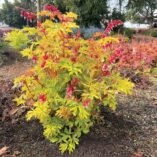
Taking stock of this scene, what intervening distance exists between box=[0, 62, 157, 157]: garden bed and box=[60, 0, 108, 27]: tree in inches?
401

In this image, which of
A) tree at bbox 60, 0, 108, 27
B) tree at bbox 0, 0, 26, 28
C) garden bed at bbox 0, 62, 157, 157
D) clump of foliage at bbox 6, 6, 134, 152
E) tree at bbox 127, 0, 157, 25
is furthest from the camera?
tree at bbox 0, 0, 26, 28

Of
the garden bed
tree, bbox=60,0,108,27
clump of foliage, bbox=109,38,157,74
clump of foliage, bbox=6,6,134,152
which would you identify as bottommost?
the garden bed

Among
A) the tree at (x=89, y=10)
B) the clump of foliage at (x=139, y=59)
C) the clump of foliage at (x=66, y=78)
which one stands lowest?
the clump of foliage at (x=139, y=59)

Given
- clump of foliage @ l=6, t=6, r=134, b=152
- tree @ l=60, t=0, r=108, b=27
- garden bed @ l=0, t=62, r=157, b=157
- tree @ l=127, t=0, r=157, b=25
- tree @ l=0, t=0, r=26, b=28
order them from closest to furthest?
clump of foliage @ l=6, t=6, r=134, b=152, garden bed @ l=0, t=62, r=157, b=157, tree @ l=60, t=0, r=108, b=27, tree @ l=127, t=0, r=157, b=25, tree @ l=0, t=0, r=26, b=28

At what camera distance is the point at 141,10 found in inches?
934

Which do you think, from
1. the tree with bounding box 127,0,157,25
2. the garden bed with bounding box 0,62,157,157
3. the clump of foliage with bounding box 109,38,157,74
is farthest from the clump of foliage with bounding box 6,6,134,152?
the tree with bounding box 127,0,157,25

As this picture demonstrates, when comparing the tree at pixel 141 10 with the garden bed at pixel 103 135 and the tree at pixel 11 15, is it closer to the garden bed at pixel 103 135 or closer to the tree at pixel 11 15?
the tree at pixel 11 15

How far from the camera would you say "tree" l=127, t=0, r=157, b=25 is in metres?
21.8

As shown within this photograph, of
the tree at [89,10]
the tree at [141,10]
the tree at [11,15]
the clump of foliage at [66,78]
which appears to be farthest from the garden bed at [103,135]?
the tree at [11,15]

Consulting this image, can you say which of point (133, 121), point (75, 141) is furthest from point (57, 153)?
point (133, 121)

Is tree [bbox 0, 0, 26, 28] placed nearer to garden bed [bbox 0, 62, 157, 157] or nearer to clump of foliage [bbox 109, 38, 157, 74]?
clump of foliage [bbox 109, 38, 157, 74]

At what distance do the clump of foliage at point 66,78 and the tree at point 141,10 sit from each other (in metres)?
19.5

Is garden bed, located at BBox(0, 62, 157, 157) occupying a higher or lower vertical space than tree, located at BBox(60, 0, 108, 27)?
lower

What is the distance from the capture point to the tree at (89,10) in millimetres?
13703
